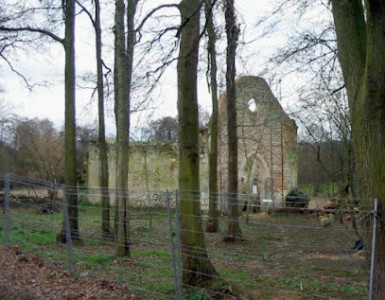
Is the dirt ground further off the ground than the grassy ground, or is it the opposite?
the dirt ground

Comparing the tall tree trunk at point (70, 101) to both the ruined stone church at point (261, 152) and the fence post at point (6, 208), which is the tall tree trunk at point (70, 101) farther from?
the ruined stone church at point (261, 152)

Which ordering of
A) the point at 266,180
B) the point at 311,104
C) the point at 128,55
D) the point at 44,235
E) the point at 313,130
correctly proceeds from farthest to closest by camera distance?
the point at 266,180
the point at 313,130
the point at 311,104
the point at 44,235
the point at 128,55

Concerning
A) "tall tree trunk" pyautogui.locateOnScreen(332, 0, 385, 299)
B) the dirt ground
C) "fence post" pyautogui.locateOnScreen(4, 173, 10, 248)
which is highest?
"tall tree trunk" pyautogui.locateOnScreen(332, 0, 385, 299)

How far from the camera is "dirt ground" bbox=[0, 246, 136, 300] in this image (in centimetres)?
632

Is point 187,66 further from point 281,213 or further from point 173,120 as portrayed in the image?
point 173,120

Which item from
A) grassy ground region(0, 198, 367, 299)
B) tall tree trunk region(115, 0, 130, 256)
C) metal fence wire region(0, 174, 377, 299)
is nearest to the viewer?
metal fence wire region(0, 174, 377, 299)

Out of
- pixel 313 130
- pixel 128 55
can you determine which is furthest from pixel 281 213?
pixel 128 55

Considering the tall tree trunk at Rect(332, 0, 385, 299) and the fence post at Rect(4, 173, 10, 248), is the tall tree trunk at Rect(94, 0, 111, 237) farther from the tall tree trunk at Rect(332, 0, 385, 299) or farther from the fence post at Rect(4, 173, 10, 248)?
the tall tree trunk at Rect(332, 0, 385, 299)

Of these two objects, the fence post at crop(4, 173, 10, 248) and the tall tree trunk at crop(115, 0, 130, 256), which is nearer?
the fence post at crop(4, 173, 10, 248)

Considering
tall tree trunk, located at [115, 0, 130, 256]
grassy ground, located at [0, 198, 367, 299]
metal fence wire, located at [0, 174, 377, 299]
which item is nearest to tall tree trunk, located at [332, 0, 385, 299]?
metal fence wire, located at [0, 174, 377, 299]

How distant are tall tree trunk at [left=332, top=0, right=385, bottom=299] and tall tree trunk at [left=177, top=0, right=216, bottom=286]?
2.49 metres

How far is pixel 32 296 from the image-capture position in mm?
6191

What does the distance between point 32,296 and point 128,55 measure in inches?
240

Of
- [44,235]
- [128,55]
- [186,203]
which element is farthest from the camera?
[44,235]
